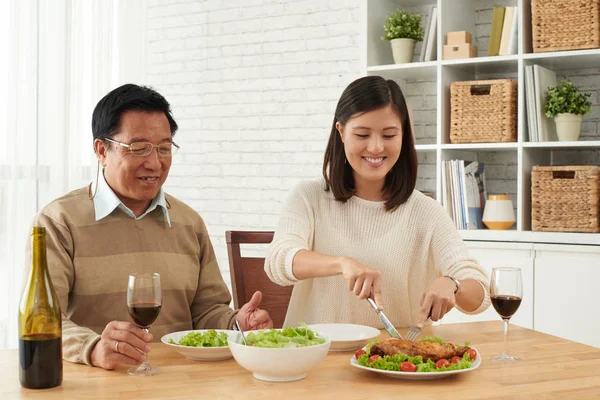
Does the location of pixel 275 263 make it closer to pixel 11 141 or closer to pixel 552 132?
pixel 552 132

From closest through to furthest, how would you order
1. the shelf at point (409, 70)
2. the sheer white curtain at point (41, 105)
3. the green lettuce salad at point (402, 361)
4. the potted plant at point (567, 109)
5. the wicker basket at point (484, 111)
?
the green lettuce salad at point (402, 361) → the potted plant at point (567, 109) → the wicker basket at point (484, 111) → the shelf at point (409, 70) → the sheer white curtain at point (41, 105)

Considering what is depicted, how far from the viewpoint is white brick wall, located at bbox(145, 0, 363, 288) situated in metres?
4.57

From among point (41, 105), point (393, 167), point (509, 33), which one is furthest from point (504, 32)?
point (41, 105)

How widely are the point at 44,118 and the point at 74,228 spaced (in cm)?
224

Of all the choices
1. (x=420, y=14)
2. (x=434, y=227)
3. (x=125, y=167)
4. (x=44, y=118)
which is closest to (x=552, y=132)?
(x=420, y=14)

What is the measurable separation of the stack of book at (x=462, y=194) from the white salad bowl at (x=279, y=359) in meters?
2.33

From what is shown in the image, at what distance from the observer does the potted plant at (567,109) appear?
3.48m

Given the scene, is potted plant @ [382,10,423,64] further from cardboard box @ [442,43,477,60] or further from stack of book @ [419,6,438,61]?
cardboard box @ [442,43,477,60]

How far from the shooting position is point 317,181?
2480mm

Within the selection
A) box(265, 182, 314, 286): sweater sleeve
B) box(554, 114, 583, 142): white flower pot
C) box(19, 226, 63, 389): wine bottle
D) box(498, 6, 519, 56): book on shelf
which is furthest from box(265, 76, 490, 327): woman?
box(498, 6, 519, 56): book on shelf

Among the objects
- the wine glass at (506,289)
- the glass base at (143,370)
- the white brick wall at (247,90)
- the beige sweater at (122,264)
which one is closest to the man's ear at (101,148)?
the beige sweater at (122,264)

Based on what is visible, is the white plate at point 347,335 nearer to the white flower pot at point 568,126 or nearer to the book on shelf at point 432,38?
the white flower pot at point 568,126

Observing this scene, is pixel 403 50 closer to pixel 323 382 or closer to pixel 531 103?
pixel 531 103

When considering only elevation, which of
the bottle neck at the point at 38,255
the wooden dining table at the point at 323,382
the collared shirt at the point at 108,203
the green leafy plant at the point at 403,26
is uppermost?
the green leafy plant at the point at 403,26
